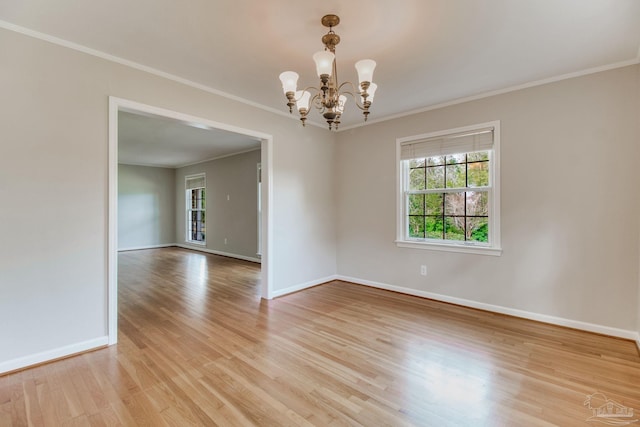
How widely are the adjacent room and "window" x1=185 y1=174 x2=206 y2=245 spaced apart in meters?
4.20

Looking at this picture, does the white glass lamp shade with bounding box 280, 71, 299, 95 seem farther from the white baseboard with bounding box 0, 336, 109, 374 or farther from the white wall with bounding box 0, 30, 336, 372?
the white baseboard with bounding box 0, 336, 109, 374

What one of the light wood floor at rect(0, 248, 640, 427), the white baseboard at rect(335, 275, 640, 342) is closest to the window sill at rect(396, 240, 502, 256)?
the white baseboard at rect(335, 275, 640, 342)

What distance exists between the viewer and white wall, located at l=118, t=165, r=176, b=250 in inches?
336

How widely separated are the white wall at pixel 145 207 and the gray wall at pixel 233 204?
138cm

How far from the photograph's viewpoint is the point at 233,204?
742 cm

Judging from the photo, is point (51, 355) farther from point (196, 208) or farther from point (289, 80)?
point (196, 208)

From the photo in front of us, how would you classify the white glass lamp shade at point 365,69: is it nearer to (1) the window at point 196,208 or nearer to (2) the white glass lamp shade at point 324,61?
(2) the white glass lamp shade at point 324,61

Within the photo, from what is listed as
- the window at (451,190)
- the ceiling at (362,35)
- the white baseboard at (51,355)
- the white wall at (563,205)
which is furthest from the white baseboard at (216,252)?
the ceiling at (362,35)

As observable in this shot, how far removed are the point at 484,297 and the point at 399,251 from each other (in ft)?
3.88

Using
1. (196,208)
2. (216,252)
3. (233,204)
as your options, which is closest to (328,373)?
(233,204)

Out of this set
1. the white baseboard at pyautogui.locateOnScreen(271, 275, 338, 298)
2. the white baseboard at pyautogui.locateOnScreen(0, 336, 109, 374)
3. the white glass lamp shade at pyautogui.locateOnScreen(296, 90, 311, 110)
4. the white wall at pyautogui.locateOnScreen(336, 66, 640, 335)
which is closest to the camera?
the white baseboard at pyautogui.locateOnScreen(0, 336, 109, 374)

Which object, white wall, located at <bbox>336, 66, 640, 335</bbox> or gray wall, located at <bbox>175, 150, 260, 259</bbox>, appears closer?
white wall, located at <bbox>336, 66, 640, 335</bbox>

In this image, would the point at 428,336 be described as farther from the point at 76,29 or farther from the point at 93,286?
the point at 76,29

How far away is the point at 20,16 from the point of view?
6.86ft
